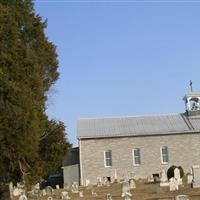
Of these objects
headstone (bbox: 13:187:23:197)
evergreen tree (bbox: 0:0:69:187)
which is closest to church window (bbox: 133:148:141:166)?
headstone (bbox: 13:187:23:197)

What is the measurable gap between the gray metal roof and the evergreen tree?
2815cm

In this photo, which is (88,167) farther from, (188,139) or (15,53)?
(15,53)

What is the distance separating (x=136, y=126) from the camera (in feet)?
172

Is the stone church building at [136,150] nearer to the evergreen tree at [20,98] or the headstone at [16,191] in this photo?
the headstone at [16,191]

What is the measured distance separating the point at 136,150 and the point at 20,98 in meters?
32.5

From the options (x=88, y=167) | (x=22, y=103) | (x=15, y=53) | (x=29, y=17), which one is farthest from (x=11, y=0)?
(x=88, y=167)

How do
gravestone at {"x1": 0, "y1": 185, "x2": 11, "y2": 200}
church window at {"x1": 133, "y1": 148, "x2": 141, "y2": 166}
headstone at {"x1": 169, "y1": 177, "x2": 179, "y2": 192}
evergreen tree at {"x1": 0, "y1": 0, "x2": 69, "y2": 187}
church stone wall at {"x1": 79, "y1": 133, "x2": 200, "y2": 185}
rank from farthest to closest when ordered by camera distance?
church window at {"x1": 133, "y1": 148, "x2": 141, "y2": 166}
church stone wall at {"x1": 79, "y1": 133, "x2": 200, "y2": 185}
headstone at {"x1": 169, "y1": 177, "x2": 179, "y2": 192}
gravestone at {"x1": 0, "y1": 185, "x2": 11, "y2": 200}
evergreen tree at {"x1": 0, "y1": 0, "x2": 69, "y2": 187}

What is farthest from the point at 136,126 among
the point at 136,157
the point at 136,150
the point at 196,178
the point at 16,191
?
the point at 196,178

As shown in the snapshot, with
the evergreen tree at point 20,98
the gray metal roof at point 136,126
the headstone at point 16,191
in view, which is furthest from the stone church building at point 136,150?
the evergreen tree at point 20,98

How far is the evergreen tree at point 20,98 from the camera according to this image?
19422 mm

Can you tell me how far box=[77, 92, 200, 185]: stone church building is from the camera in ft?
166

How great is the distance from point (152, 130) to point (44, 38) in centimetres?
2906

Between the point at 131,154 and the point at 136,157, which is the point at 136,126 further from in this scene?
the point at 136,157

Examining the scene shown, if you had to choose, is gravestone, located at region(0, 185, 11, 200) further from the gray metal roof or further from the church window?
the church window
